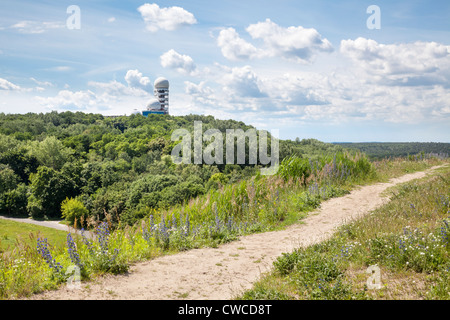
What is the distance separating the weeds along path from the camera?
4469mm

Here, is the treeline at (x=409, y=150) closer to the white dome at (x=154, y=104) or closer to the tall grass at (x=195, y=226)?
the tall grass at (x=195, y=226)

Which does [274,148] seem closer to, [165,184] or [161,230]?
[165,184]

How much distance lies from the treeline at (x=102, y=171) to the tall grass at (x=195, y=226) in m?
10.2

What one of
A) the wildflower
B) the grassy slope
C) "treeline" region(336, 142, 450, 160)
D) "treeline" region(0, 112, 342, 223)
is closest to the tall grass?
the wildflower

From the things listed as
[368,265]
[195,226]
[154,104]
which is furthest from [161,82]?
[368,265]

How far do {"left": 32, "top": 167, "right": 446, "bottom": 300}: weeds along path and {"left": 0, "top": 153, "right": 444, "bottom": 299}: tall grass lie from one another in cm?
29

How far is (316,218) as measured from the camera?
8.97 meters

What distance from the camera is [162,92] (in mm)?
135000

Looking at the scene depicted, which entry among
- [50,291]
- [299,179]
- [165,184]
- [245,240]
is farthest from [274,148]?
[50,291]

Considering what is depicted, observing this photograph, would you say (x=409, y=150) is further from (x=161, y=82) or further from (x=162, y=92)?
(x=162, y=92)

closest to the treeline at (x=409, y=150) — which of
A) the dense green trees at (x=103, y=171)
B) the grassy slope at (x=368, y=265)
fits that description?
the dense green trees at (x=103, y=171)

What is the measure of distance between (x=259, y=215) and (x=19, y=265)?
5.90 metres

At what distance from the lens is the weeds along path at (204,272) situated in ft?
14.7

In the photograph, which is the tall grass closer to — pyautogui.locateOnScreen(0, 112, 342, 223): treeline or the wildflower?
the wildflower
